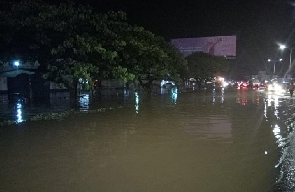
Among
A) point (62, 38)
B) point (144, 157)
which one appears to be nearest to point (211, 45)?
point (62, 38)

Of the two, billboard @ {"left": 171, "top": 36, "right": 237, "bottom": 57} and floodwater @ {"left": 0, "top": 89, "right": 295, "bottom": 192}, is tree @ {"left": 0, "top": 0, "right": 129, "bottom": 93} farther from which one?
billboard @ {"left": 171, "top": 36, "right": 237, "bottom": 57}

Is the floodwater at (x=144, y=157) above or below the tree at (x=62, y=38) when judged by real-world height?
below

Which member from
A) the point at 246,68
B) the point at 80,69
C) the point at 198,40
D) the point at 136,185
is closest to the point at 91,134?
the point at 80,69

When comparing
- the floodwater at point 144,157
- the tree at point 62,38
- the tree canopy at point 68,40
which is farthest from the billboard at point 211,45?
the floodwater at point 144,157

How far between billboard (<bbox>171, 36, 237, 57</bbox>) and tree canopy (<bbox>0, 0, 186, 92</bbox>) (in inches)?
1731

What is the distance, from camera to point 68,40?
1505cm

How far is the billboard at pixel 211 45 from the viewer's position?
5988 centimetres

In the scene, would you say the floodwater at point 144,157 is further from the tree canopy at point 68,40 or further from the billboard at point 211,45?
the billboard at point 211,45

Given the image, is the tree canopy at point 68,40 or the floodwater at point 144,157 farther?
the tree canopy at point 68,40

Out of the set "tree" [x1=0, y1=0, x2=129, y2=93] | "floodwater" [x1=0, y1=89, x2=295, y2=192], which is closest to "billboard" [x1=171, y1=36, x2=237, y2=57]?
"tree" [x1=0, y1=0, x2=129, y2=93]

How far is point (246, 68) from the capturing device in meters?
94.4

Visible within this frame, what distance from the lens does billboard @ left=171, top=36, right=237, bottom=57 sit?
196 feet

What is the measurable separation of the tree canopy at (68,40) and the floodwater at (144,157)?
11.0ft

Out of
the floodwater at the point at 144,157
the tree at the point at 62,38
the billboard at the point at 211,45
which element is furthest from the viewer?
the billboard at the point at 211,45
